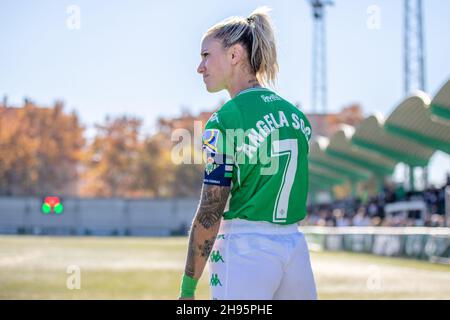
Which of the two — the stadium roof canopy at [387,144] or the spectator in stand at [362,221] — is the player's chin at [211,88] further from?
the stadium roof canopy at [387,144]

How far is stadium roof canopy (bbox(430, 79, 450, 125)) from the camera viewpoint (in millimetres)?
33469

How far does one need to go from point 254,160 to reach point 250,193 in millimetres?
163

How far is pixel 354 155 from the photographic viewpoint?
Result: 204ft

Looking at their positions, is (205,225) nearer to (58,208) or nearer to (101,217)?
(58,208)

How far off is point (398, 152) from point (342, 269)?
29.3m

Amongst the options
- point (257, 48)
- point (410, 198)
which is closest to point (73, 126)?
point (410, 198)

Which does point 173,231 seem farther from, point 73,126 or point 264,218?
point 264,218

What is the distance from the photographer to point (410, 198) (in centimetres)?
4441

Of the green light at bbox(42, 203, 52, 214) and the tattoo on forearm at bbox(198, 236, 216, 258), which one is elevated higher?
the tattoo on forearm at bbox(198, 236, 216, 258)

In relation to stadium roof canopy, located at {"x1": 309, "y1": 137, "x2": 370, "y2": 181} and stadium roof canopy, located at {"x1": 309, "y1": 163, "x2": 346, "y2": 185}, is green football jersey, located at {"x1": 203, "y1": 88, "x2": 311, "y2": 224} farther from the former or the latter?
stadium roof canopy, located at {"x1": 309, "y1": 163, "x2": 346, "y2": 185}

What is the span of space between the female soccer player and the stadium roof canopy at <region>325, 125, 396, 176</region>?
53.5 metres

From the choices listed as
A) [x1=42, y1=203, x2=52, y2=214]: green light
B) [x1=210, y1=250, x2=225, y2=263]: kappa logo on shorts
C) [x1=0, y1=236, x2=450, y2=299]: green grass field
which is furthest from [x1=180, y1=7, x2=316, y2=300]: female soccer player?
[x1=42, y1=203, x2=52, y2=214]: green light

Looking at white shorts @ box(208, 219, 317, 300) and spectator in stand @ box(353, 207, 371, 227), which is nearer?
white shorts @ box(208, 219, 317, 300)
